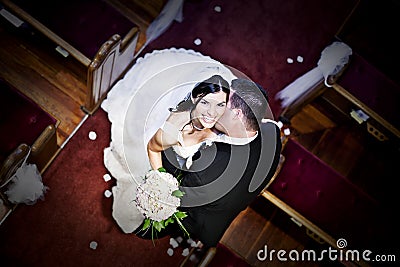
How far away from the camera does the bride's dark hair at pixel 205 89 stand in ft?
11.1

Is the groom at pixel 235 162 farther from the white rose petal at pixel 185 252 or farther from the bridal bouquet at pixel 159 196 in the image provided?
the white rose petal at pixel 185 252

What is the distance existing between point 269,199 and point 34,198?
5.39 ft

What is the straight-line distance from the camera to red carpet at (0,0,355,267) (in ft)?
13.0

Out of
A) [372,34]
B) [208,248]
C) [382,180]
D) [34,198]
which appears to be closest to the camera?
[208,248]

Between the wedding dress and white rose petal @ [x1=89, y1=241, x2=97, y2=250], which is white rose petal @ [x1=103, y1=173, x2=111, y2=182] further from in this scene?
white rose petal @ [x1=89, y1=241, x2=97, y2=250]

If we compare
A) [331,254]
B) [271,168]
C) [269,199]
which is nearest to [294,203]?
[269,199]

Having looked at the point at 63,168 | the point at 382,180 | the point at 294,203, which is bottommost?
the point at 63,168

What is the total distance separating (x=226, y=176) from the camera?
10.8 ft

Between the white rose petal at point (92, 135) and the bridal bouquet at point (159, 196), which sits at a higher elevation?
the white rose petal at point (92, 135)

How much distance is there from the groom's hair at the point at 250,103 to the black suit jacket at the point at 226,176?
0.15 meters

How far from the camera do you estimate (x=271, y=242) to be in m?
4.46

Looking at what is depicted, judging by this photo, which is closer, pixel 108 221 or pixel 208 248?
pixel 208 248

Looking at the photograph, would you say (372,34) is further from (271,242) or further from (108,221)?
(108,221)

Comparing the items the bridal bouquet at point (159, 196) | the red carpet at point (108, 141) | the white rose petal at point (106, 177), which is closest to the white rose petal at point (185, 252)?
the red carpet at point (108, 141)
